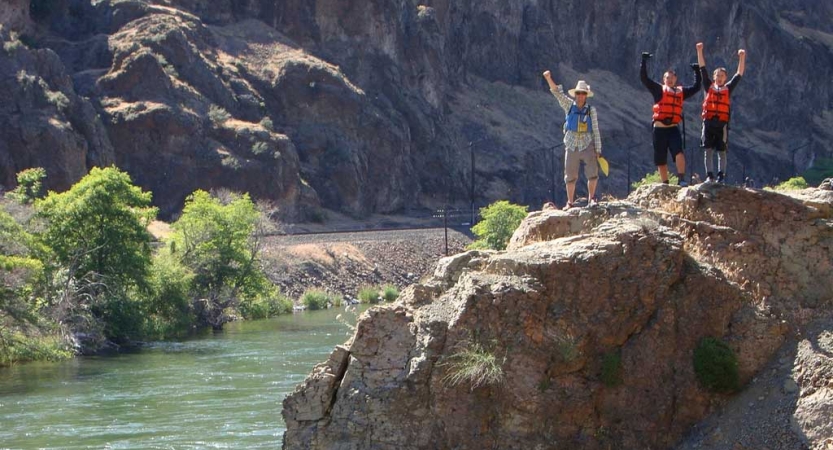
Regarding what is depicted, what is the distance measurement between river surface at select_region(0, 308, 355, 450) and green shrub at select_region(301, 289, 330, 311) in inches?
719

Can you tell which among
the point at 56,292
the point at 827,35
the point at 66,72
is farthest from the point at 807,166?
the point at 56,292

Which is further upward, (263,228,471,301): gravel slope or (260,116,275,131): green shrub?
(260,116,275,131): green shrub

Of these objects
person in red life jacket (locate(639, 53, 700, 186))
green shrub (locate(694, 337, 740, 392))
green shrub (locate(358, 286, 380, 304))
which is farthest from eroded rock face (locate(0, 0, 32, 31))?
green shrub (locate(694, 337, 740, 392))

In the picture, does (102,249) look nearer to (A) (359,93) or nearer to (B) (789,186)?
(B) (789,186)

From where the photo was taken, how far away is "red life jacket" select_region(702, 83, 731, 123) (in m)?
16.7

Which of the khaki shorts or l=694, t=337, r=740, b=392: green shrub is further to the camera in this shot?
the khaki shorts

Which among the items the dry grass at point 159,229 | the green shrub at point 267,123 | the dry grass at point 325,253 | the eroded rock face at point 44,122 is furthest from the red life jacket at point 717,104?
the green shrub at point 267,123

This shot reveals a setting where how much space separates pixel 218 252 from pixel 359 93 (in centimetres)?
4680

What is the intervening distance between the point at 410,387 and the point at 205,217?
4104 cm

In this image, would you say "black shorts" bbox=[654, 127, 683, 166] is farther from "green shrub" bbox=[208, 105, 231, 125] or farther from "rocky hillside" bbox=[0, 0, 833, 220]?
"green shrub" bbox=[208, 105, 231, 125]

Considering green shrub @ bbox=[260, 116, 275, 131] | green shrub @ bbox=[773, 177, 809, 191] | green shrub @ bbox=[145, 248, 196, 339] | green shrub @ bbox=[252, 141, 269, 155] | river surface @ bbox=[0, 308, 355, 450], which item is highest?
green shrub @ bbox=[260, 116, 275, 131]

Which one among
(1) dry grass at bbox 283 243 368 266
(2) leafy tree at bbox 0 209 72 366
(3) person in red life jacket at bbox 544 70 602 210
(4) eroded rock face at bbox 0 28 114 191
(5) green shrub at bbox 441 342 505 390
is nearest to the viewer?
(5) green shrub at bbox 441 342 505 390

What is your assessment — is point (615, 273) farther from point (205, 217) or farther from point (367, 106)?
point (367, 106)

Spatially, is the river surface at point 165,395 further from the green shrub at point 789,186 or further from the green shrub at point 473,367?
the green shrub at point 789,186
